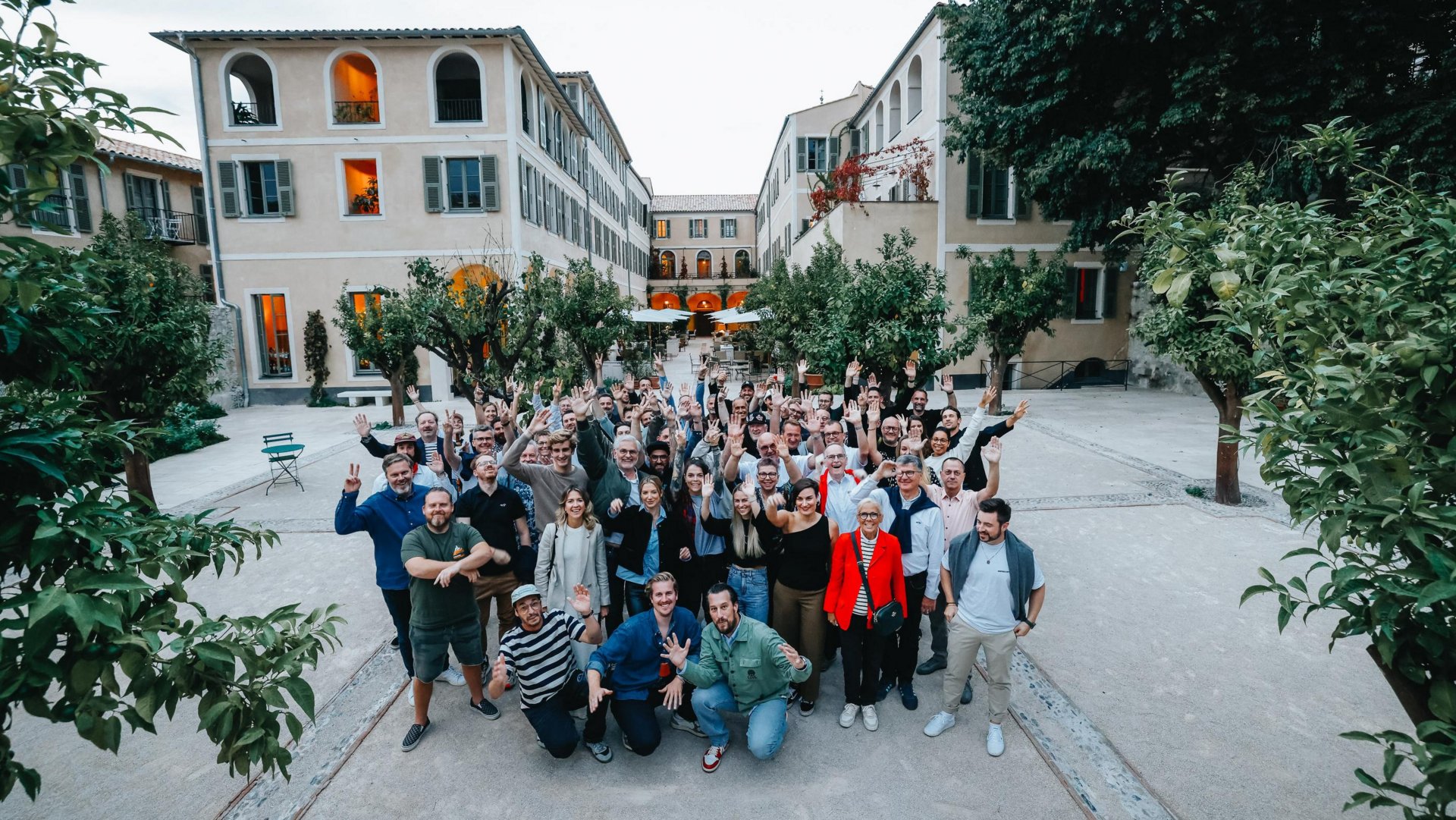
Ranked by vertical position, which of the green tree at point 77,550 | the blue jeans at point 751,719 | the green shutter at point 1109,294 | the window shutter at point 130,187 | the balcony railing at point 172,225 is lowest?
the blue jeans at point 751,719

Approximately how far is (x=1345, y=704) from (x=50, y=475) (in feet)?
25.1

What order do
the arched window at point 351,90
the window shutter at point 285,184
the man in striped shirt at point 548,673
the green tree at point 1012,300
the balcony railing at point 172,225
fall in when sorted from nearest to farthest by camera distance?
the man in striped shirt at point 548,673, the green tree at point 1012,300, the window shutter at point 285,184, the arched window at point 351,90, the balcony railing at point 172,225

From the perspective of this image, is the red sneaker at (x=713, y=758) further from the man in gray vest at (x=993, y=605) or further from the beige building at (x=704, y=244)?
the beige building at (x=704, y=244)

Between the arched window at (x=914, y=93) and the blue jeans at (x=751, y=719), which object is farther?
the arched window at (x=914, y=93)

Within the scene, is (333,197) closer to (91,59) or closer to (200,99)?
(200,99)

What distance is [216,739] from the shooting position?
197cm

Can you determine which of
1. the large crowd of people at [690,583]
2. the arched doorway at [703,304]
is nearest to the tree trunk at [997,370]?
the large crowd of people at [690,583]

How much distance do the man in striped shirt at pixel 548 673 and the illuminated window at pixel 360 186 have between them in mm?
20493

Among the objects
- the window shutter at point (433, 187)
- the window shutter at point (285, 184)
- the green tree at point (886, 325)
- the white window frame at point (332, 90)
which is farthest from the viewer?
the window shutter at point (433, 187)

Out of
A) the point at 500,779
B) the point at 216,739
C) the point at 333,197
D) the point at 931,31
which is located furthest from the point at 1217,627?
the point at 333,197

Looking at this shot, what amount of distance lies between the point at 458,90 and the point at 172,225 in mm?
11962

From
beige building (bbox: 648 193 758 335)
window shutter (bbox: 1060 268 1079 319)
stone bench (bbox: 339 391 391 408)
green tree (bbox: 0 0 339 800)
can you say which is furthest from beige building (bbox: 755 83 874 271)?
green tree (bbox: 0 0 339 800)

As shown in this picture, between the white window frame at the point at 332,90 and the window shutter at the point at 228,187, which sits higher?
the white window frame at the point at 332,90

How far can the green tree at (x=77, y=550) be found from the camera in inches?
72.3
